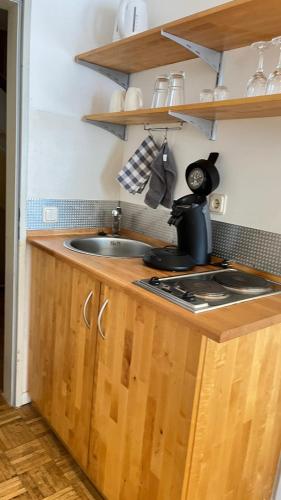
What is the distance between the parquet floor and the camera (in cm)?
143

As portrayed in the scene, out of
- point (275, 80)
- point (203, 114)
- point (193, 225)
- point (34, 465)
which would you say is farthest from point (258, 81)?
point (34, 465)

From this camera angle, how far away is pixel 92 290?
1.31 meters

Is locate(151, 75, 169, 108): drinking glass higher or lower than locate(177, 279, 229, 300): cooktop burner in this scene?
higher

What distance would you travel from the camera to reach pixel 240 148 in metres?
1.43

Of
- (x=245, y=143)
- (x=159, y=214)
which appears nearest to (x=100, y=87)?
(x=159, y=214)

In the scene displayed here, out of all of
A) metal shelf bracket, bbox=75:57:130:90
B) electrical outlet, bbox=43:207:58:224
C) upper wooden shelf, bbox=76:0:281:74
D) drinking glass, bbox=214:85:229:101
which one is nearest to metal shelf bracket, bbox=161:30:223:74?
upper wooden shelf, bbox=76:0:281:74

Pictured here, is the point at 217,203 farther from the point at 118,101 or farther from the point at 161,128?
the point at 118,101

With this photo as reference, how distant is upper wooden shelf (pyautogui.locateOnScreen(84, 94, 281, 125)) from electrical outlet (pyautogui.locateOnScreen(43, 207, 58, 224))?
50cm

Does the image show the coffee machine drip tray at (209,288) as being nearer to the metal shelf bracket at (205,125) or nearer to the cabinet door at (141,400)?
the cabinet door at (141,400)

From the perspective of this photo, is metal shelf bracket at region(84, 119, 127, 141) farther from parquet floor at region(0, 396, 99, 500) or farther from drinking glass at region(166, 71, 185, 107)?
parquet floor at region(0, 396, 99, 500)

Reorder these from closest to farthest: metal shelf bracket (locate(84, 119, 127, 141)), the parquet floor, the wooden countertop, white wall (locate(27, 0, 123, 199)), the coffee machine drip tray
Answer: the wooden countertop → the coffee machine drip tray → the parquet floor → white wall (locate(27, 0, 123, 199)) → metal shelf bracket (locate(84, 119, 127, 141))

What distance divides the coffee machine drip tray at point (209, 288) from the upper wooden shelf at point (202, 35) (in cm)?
84

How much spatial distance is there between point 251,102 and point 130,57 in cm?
85

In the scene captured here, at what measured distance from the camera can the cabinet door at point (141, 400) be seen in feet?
3.20
